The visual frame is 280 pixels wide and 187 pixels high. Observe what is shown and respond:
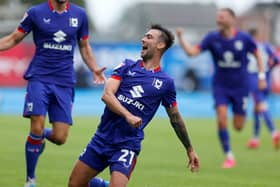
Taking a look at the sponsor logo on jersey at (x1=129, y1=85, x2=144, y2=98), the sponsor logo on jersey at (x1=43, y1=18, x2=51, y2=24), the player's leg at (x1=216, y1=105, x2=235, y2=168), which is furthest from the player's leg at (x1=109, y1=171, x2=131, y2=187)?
the player's leg at (x1=216, y1=105, x2=235, y2=168)

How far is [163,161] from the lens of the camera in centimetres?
1598

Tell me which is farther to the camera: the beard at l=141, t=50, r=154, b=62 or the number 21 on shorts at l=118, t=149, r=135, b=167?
the beard at l=141, t=50, r=154, b=62

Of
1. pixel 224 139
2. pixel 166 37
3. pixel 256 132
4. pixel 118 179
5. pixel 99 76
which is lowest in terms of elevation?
pixel 256 132

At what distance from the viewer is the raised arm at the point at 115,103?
8869mm

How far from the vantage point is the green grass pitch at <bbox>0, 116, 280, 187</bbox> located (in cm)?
1282

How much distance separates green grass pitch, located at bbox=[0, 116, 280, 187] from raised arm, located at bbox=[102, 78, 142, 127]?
2.87 metres

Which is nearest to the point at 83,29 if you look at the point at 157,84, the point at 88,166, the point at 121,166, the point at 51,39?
the point at 51,39

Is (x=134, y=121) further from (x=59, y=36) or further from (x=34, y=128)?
(x=59, y=36)

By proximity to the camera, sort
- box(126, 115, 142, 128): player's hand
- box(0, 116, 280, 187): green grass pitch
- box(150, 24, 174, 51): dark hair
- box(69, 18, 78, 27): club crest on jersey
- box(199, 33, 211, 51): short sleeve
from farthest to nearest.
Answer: box(199, 33, 211, 51): short sleeve, box(0, 116, 280, 187): green grass pitch, box(69, 18, 78, 27): club crest on jersey, box(150, 24, 174, 51): dark hair, box(126, 115, 142, 128): player's hand

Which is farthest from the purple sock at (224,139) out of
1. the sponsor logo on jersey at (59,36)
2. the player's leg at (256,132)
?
the sponsor logo on jersey at (59,36)

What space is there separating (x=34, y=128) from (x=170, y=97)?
98.1 inches

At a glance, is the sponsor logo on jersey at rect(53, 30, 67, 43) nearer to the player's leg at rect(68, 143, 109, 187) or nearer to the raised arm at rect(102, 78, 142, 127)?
the raised arm at rect(102, 78, 142, 127)

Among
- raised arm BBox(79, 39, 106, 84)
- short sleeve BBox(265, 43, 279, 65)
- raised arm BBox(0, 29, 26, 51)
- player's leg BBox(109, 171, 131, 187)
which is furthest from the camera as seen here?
short sleeve BBox(265, 43, 279, 65)

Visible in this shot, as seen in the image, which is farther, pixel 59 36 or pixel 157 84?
pixel 59 36
